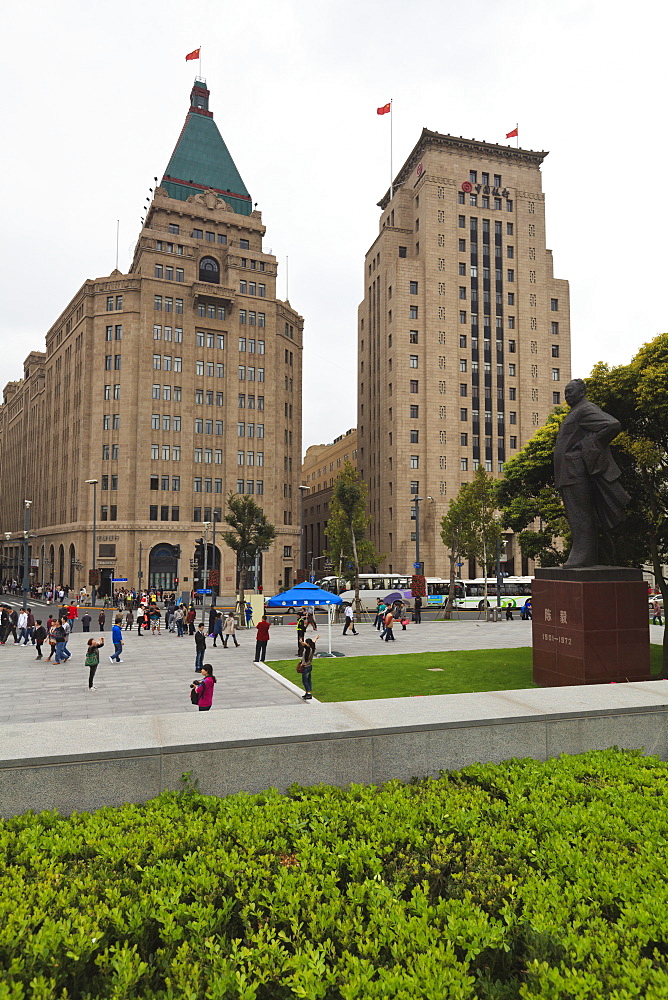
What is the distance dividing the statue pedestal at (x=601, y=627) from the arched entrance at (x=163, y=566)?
187 ft

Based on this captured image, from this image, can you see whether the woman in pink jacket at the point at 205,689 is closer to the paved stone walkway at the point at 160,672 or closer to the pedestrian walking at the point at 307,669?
the paved stone walkway at the point at 160,672

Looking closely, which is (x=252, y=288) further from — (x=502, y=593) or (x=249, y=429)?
(x=502, y=593)

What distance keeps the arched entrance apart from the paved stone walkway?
3063 centimetres

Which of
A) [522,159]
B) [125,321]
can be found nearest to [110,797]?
[125,321]

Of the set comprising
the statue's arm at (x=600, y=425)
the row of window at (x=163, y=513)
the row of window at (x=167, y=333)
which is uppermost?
the row of window at (x=167, y=333)

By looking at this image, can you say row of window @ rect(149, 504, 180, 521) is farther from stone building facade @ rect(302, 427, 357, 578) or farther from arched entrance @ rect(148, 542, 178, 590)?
stone building facade @ rect(302, 427, 357, 578)

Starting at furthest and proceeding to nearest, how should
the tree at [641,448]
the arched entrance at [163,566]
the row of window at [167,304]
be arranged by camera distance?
the row of window at [167,304] → the arched entrance at [163,566] → the tree at [641,448]

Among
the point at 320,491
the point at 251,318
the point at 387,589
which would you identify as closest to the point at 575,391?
the point at 387,589

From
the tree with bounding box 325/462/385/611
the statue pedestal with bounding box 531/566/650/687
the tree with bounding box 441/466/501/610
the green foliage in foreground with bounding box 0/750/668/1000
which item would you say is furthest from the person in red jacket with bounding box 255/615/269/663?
the tree with bounding box 441/466/501/610

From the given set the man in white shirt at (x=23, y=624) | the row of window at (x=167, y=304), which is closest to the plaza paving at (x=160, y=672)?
the man in white shirt at (x=23, y=624)

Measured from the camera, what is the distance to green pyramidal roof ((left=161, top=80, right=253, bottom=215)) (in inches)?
3004

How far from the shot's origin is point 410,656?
21.9m

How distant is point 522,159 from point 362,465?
146 feet

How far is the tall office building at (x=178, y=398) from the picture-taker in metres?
66.1
